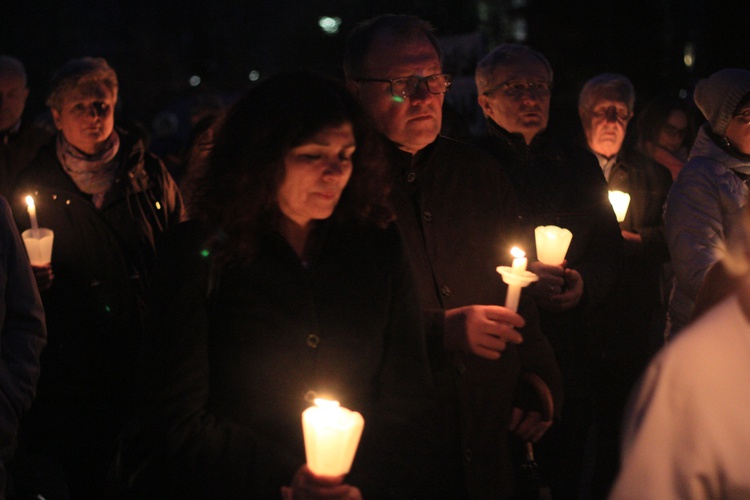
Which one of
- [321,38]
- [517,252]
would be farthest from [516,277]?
[321,38]

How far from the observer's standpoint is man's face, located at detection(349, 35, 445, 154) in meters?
2.93

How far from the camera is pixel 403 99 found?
294 centimetres

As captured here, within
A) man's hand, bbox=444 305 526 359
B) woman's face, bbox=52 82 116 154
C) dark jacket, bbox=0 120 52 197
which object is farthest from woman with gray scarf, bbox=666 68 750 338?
dark jacket, bbox=0 120 52 197

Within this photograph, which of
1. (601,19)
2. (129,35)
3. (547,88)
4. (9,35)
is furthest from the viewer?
(129,35)

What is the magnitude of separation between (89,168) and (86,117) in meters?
0.29

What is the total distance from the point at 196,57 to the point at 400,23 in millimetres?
21464

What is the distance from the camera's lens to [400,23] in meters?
3.01

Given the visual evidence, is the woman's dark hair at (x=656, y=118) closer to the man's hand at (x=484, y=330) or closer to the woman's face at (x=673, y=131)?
the woman's face at (x=673, y=131)

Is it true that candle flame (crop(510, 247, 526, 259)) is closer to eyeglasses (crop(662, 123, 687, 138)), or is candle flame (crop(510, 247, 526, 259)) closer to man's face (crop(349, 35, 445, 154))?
man's face (crop(349, 35, 445, 154))

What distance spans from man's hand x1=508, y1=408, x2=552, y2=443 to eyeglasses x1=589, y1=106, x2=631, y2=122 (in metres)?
2.86

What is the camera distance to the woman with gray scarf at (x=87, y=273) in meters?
4.14

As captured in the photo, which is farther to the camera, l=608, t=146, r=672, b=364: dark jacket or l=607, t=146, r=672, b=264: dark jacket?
l=607, t=146, r=672, b=264: dark jacket

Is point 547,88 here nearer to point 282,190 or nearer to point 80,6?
point 282,190

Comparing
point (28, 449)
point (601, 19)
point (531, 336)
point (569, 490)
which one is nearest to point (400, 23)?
point (531, 336)
